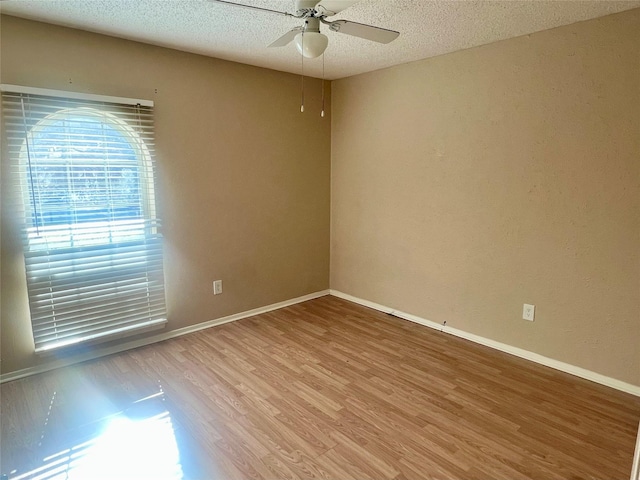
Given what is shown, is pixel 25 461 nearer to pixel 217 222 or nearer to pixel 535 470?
pixel 217 222

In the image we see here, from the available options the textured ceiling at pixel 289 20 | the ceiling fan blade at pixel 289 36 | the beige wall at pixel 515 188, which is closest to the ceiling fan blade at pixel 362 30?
the ceiling fan blade at pixel 289 36

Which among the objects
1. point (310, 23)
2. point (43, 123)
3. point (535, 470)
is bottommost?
point (535, 470)

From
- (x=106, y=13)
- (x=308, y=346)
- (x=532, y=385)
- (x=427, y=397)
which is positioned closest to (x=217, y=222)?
(x=308, y=346)

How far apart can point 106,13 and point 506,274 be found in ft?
10.4

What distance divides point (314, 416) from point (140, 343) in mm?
1658

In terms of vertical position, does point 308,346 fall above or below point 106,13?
below

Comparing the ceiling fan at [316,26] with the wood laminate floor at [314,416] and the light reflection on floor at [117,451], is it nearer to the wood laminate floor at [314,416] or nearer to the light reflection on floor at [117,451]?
the wood laminate floor at [314,416]

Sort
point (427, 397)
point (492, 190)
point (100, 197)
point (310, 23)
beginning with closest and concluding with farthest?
point (310, 23) → point (427, 397) → point (100, 197) → point (492, 190)

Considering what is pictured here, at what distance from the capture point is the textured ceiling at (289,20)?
7.10 feet

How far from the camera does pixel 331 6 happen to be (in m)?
1.67

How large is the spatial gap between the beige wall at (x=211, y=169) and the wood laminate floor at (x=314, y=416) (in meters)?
0.62

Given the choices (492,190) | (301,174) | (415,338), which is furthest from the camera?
(301,174)

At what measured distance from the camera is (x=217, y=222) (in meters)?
3.39

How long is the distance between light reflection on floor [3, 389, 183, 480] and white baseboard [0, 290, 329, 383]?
54 cm
